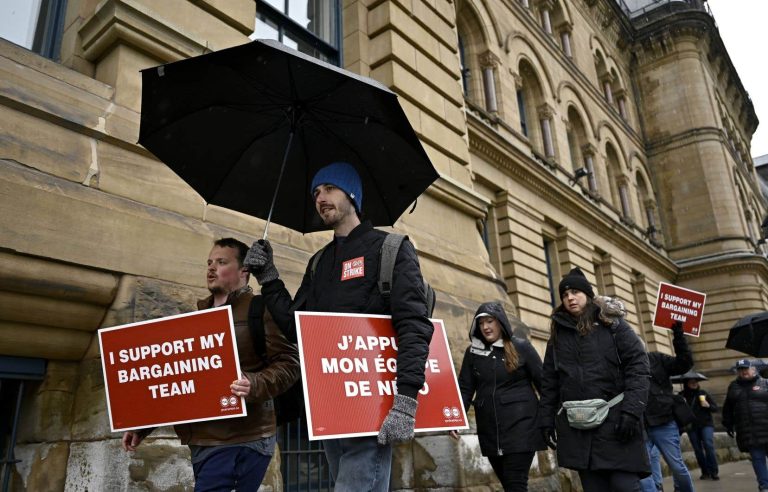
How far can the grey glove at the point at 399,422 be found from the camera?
2.40 m

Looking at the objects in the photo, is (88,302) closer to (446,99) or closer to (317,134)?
(317,134)

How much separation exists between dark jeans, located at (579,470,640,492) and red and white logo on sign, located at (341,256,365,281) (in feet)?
8.26

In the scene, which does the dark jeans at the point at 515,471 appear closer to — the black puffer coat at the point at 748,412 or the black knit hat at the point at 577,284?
the black knit hat at the point at 577,284

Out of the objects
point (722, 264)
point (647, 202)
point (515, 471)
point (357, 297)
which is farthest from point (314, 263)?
point (722, 264)

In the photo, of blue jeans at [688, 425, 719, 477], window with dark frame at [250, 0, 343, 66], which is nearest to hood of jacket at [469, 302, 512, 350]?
window with dark frame at [250, 0, 343, 66]

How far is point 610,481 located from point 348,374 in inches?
98.3

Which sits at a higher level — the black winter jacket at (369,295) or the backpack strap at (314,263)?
the backpack strap at (314,263)

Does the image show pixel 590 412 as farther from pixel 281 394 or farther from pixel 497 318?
pixel 281 394

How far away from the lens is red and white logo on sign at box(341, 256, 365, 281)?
9.04 feet

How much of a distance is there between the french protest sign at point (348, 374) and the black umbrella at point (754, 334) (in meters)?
9.64

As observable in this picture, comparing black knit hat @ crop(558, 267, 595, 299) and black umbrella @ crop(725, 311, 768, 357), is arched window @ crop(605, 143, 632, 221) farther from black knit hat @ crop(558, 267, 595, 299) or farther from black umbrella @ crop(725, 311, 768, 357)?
black knit hat @ crop(558, 267, 595, 299)

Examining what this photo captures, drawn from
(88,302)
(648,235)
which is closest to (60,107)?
(88,302)

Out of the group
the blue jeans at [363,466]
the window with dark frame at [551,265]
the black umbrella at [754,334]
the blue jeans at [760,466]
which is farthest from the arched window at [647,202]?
the blue jeans at [363,466]

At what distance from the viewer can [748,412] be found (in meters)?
8.64
